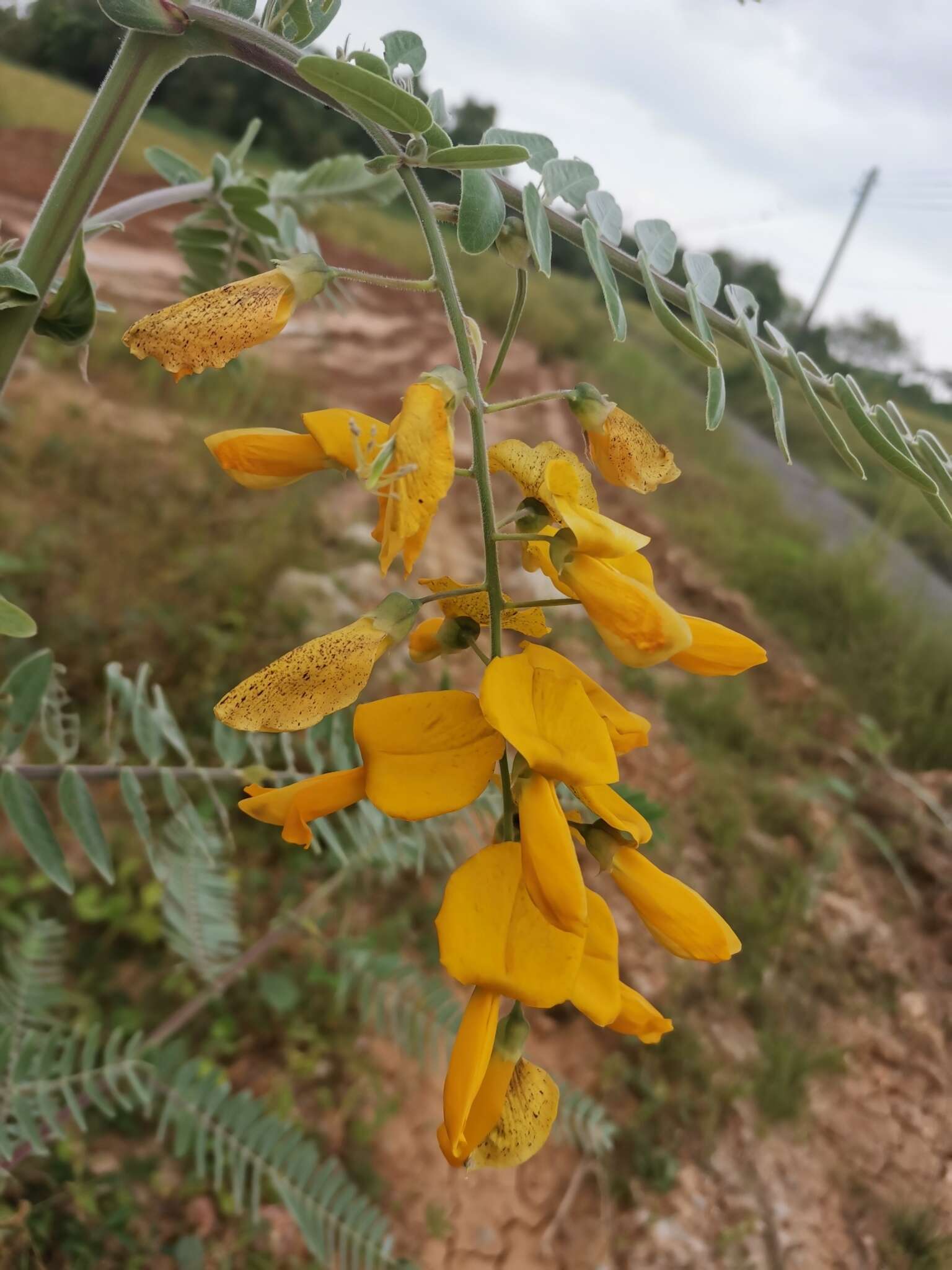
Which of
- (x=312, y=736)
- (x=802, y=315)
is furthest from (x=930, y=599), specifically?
(x=802, y=315)

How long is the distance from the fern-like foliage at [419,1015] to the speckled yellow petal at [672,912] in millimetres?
666

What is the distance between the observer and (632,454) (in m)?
0.29

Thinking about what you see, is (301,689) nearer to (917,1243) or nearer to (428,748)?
(428,748)

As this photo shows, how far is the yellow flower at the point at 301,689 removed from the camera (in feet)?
0.86

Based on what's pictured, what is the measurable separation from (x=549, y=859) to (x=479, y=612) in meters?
0.10

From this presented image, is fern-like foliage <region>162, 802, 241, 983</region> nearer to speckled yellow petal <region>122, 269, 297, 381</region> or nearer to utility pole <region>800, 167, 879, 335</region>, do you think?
speckled yellow petal <region>122, 269, 297, 381</region>

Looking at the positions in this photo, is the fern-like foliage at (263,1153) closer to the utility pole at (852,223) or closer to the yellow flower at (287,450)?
the yellow flower at (287,450)

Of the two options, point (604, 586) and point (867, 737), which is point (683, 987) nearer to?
point (867, 737)

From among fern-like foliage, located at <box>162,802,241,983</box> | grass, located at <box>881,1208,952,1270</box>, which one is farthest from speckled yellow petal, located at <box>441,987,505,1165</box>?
grass, located at <box>881,1208,952,1270</box>

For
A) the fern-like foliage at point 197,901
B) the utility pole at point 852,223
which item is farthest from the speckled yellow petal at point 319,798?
the utility pole at point 852,223

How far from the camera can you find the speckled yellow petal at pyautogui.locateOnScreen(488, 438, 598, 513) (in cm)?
28

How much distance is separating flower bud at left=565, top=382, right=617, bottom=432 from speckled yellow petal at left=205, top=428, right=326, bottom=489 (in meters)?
0.08

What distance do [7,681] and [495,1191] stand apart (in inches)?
37.3

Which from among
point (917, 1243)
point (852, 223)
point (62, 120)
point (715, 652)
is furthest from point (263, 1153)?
point (852, 223)
